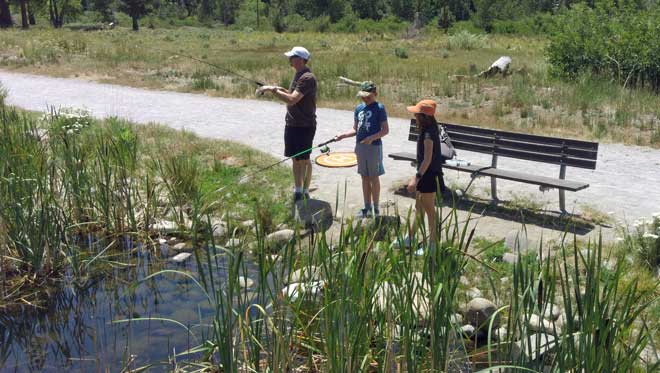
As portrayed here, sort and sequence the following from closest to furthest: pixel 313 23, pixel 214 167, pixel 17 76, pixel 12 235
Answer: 1. pixel 12 235
2. pixel 214 167
3. pixel 17 76
4. pixel 313 23

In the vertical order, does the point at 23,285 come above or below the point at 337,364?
below

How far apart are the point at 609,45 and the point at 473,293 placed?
11.4 m

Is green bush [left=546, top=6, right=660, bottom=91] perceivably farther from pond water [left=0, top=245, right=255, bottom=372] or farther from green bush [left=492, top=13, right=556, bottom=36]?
green bush [left=492, top=13, right=556, bottom=36]

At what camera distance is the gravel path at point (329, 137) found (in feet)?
28.0

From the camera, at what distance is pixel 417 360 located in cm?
408

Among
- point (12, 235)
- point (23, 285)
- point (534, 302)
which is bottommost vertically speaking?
point (23, 285)

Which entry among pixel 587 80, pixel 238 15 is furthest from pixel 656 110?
pixel 238 15

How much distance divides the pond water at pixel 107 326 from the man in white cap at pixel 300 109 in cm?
169

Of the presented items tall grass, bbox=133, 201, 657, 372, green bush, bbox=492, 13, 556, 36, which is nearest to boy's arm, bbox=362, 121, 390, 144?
tall grass, bbox=133, 201, 657, 372

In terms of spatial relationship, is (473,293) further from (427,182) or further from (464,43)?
(464,43)

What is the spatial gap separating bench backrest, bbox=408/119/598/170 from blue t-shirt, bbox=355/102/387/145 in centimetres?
183

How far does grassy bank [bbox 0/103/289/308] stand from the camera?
20.8 ft

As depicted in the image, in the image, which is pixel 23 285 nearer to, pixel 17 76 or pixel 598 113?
pixel 598 113

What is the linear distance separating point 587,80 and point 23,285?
12289 mm
